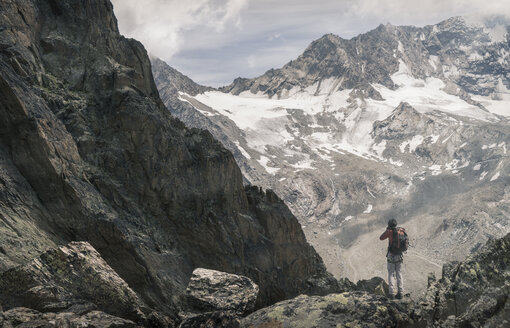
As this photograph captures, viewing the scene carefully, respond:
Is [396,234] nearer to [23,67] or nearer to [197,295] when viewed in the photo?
[197,295]

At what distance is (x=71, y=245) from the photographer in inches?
553

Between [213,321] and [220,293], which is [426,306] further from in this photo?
[220,293]

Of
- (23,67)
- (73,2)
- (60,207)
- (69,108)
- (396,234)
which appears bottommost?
(396,234)

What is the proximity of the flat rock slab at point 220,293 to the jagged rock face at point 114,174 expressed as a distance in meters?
5.22

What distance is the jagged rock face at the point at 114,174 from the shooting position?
778 inches

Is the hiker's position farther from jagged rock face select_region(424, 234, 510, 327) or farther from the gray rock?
the gray rock

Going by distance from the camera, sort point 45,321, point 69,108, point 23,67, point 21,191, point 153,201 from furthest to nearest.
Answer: point 153,201, point 69,108, point 23,67, point 21,191, point 45,321

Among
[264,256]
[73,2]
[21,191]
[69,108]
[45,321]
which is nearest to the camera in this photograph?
[45,321]

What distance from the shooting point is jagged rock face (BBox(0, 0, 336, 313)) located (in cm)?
1977

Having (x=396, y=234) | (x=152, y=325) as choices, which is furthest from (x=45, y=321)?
(x=396, y=234)

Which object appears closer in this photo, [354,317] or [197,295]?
[354,317]

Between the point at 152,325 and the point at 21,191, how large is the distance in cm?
938

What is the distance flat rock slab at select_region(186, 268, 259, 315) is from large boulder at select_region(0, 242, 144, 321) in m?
1.87

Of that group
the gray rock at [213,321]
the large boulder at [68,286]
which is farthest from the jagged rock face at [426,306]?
the large boulder at [68,286]
